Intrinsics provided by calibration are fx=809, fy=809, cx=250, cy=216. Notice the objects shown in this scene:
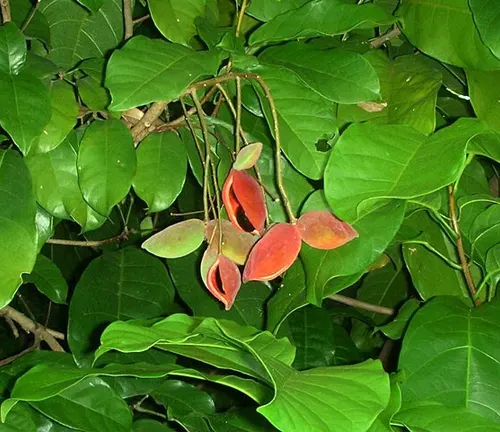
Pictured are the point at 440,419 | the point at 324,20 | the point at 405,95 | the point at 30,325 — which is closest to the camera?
the point at 440,419

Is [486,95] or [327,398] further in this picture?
[486,95]

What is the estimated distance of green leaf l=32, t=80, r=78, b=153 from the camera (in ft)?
2.75

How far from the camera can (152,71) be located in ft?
2.39

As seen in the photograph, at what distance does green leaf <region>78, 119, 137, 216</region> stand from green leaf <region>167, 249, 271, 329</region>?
28 centimetres

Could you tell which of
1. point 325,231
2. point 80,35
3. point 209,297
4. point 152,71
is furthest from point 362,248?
point 80,35

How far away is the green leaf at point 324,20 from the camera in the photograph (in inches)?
30.4

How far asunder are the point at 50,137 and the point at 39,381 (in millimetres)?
275

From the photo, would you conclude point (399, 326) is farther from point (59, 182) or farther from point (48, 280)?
point (48, 280)

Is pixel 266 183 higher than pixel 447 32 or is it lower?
lower

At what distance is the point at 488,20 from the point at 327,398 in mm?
419

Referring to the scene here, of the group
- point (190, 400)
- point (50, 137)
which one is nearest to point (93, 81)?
point (50, 137)

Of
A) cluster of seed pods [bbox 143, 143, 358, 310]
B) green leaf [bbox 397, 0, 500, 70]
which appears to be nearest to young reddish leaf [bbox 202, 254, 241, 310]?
cluster of seed pods [bbox 143, 143, 358, 310]

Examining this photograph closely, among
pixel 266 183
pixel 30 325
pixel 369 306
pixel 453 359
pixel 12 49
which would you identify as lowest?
pixel 369 306

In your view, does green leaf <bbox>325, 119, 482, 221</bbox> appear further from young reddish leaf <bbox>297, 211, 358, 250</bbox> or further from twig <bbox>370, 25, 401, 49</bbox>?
twig <bbox>370, 25, 401, 49</bbox>
